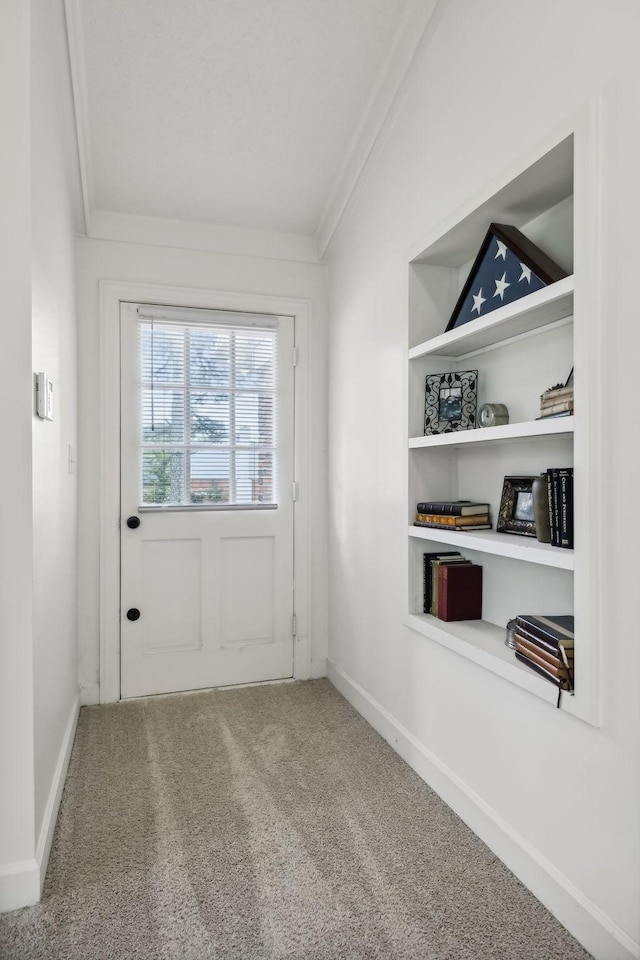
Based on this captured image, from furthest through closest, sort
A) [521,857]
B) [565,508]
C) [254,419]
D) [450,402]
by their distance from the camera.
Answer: [254,419] → [450,402] → [521,857] → [565,508]

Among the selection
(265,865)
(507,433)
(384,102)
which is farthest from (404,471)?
(384,102)

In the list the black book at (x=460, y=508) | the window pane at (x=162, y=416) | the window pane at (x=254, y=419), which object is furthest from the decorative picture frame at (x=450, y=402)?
the window pane at (x=162, y=416)

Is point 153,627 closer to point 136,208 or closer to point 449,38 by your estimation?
point 136,208

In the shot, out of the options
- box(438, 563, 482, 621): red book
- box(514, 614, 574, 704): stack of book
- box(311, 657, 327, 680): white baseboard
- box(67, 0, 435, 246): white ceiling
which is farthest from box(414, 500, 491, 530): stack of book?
box(67, 0, 435, 246): white ceiling

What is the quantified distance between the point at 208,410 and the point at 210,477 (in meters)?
0.35

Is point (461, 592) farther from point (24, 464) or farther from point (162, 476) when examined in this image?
point (162, 476)

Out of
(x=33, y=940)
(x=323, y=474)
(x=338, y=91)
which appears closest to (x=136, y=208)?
(x=338, y=91)

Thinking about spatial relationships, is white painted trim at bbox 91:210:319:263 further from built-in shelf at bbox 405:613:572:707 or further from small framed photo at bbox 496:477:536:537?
built-in shelf at bbox 405:613:572:707

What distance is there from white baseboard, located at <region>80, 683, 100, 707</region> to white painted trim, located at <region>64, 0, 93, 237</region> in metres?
2.23

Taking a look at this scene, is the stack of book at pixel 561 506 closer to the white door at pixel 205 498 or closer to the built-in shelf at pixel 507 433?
the built-in shelf at pixel 507 433

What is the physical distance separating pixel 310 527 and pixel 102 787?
5.21 ft

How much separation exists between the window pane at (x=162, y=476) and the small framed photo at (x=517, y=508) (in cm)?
173

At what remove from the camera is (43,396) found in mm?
1632

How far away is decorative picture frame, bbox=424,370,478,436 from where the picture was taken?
6.74 feet
